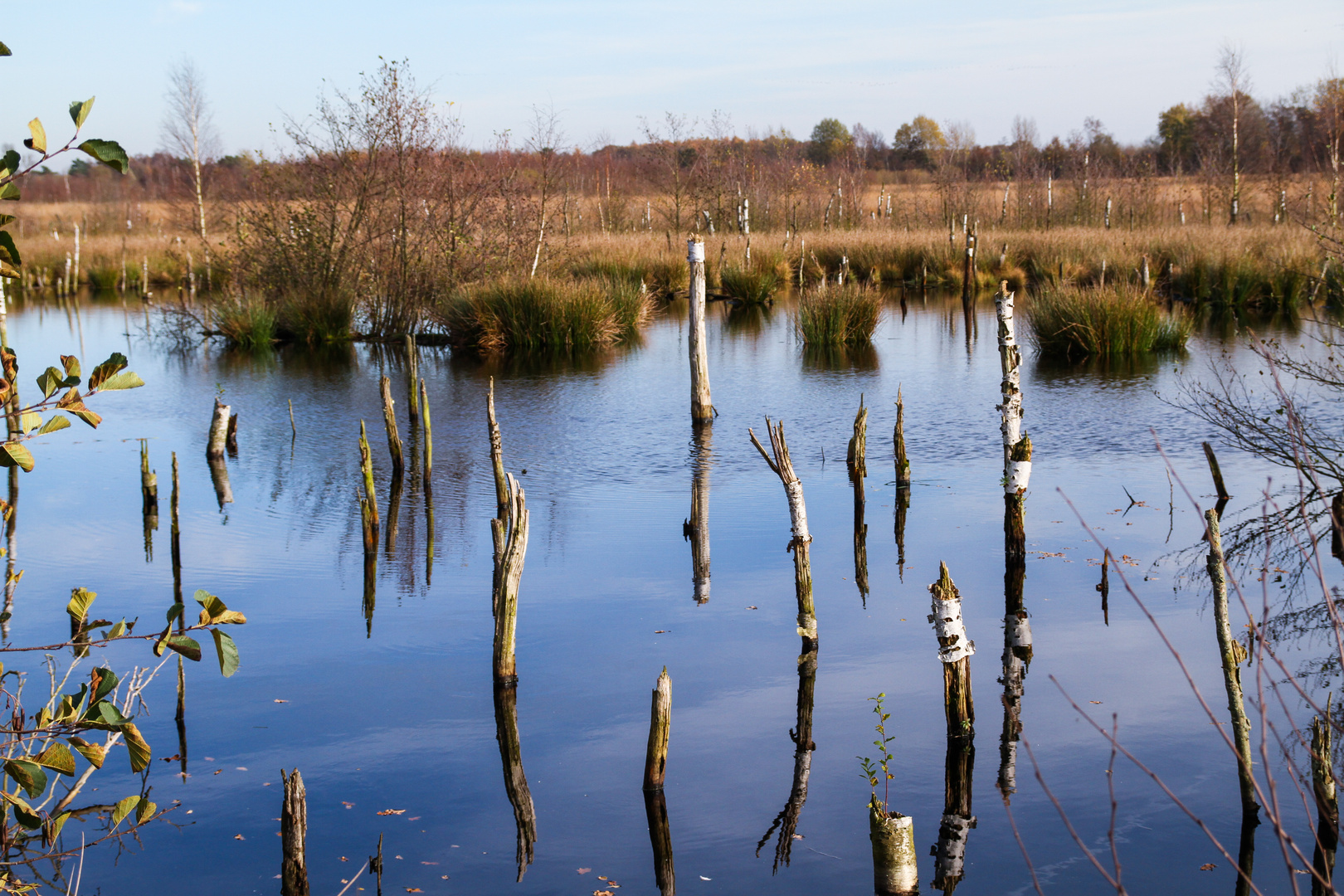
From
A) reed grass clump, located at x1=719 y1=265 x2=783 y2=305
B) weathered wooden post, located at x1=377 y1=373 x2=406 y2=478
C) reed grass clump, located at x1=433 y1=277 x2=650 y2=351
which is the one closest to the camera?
weathered wooden post, located at x1=377 y1=373 x2=406 y2=478

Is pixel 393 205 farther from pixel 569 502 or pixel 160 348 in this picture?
pixel 569 502

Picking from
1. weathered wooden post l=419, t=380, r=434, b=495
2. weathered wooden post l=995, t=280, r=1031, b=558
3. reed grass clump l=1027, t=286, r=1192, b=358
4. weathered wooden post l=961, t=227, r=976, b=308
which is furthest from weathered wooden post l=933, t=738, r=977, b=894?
weathered wooden post l=961, t=227, r=976, b=308

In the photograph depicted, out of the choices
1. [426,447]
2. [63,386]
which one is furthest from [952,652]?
[426,447]

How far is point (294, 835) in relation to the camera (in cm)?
382

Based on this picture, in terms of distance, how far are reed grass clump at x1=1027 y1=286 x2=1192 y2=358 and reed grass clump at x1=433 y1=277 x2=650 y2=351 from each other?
7.52 m

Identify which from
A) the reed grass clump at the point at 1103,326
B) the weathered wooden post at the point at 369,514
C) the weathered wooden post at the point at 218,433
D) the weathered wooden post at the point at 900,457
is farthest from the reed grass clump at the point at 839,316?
the weathered wooden post at the point at 369,514

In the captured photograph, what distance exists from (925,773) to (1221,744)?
1516 millimetres

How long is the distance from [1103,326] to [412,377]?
34.7 feet

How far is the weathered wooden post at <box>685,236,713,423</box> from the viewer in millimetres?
12336

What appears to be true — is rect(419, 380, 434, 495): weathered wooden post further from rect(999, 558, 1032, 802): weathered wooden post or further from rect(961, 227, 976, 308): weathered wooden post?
rect(961, 227, 976, 308): weathered wooden post

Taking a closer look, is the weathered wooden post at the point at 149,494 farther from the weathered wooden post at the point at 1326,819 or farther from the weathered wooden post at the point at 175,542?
the weathered wooden post at the point at 1326,819

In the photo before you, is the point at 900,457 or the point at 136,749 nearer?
the point at 136,749

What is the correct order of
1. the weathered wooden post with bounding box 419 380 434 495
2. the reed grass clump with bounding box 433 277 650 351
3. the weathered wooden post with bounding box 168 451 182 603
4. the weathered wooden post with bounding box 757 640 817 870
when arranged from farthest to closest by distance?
the reed grass clump with bounding box 433 277 650 351
the weathered wooden post with bounding box 419 380 434 495
the weathered wooden post with bounding box 168 451 182 603
the weathered wooden post with bounding box 757 640 817 870

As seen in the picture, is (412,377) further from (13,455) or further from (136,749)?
(13,455)
